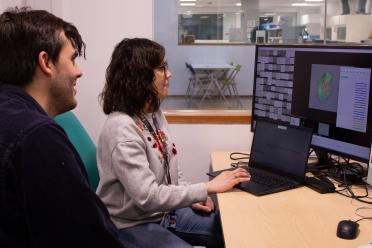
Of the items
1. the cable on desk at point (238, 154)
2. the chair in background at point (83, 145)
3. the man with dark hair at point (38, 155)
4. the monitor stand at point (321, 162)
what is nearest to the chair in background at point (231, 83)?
the cable on desk at point (238, 154)

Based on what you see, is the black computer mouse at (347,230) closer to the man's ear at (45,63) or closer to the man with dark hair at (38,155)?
the man with dark hair at (38,155)

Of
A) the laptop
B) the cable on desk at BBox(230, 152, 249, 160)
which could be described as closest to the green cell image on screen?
the laptop

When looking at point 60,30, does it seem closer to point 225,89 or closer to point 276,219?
point 276,219

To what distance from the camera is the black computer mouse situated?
1.21 metres

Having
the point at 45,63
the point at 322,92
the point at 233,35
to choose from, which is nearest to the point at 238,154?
the point at 322,92

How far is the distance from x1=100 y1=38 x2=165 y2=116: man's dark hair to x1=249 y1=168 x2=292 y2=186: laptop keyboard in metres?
0.49

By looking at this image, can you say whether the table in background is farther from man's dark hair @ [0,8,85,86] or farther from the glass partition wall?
man's dark hair @ [0,8,85,86]

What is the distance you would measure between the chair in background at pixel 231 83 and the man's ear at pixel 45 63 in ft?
5.70

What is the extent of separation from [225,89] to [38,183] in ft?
6.54

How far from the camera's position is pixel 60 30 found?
985 millimetres

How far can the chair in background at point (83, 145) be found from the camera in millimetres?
1701

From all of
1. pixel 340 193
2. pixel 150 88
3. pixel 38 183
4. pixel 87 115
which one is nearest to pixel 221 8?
pixel 87 115

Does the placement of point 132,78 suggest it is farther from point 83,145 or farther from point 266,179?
point 266,179

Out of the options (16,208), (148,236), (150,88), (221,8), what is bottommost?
(148,236)
